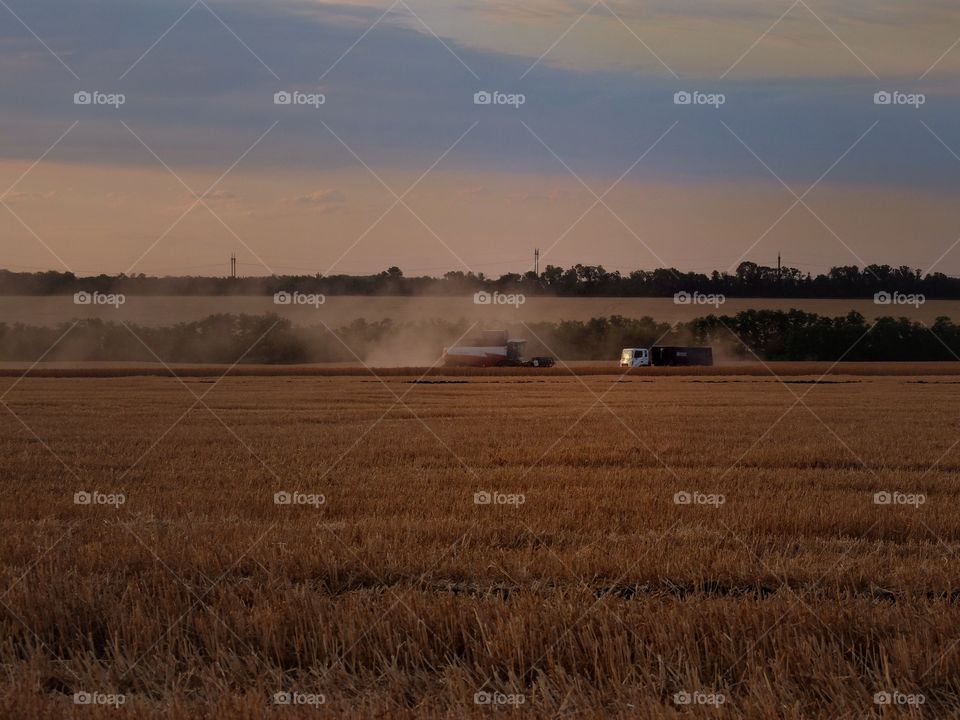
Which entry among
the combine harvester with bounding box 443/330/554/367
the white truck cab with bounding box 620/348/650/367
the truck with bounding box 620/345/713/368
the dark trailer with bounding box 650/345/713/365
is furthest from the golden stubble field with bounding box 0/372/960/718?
the dark trailer with bounding box 650/345/713/365

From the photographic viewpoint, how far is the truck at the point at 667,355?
79.2m

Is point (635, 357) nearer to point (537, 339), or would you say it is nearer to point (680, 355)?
point (680, 355)

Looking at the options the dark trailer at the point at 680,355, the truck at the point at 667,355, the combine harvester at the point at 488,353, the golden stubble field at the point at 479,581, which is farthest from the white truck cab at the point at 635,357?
the golden stubble field at the point at 479,581

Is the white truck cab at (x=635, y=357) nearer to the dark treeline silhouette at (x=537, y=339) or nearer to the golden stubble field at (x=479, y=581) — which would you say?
the dark treeline silhouette at (x=537, y=339)

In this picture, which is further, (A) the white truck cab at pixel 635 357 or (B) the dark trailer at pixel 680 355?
(B) the dark trailer at pixel 680 355

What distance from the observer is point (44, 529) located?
41.9 ft

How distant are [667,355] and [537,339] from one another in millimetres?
11998

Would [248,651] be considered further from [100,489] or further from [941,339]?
[941,339]

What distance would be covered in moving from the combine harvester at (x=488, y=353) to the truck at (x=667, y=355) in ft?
24.5

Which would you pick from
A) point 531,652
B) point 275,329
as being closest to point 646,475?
point 531,652

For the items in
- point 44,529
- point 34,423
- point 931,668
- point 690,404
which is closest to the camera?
point 931,668

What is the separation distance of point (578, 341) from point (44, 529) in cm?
7598

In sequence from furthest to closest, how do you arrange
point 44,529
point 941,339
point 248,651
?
point 941,339 → point 44,529 → point 248,651

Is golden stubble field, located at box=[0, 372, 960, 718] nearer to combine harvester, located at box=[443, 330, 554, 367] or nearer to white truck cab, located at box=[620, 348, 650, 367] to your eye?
white truck cab, located at box=[620, 348, 650, 367]
